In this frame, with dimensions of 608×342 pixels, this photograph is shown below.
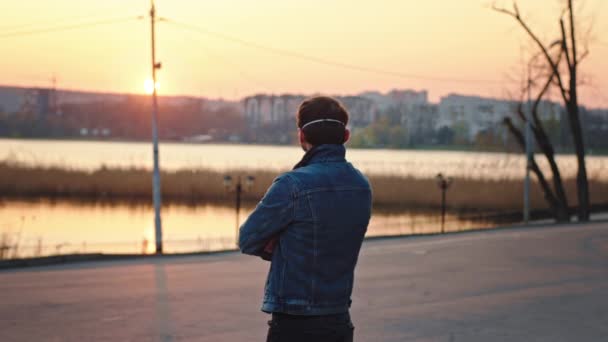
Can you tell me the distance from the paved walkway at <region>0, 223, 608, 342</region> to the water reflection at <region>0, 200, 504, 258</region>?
9750mm

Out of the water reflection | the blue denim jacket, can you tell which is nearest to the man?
the blue denim jacket

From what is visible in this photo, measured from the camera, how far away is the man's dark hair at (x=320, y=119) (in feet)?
11.9

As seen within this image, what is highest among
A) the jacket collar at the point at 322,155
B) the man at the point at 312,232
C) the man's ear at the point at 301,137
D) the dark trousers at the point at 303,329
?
the man's ear at the point at 301,137

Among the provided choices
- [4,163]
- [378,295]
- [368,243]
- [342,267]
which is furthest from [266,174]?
[342,267]

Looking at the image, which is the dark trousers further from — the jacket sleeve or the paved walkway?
the paved walkway

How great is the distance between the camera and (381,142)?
92.4m

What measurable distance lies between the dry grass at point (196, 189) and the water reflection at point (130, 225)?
11.0 feet

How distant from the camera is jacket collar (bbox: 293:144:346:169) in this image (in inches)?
143

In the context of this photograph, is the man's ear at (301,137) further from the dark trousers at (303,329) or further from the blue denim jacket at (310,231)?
the dark trousers at (303,329)

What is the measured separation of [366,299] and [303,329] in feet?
21.3

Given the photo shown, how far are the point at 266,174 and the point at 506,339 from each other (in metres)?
43.5

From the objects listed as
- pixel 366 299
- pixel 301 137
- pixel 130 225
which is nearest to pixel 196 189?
pixel 130 225

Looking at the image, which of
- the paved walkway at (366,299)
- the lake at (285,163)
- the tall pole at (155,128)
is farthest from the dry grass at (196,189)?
the paved walkway at (366,299)

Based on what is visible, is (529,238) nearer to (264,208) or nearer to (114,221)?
(264,208)
